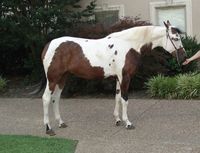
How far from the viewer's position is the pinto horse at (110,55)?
9273 millimetres

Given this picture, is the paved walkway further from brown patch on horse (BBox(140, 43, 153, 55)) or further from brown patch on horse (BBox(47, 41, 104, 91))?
brown patch on horse (BBox(140, 43, 153, 55))

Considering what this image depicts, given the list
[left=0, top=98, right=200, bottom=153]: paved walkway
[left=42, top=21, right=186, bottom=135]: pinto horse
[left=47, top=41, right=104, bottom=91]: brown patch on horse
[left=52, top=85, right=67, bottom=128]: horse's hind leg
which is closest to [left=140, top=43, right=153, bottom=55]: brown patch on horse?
[left=42, top=21, right=186, bottom=135]: pinto horse

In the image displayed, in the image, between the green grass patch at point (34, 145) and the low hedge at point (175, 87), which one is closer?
the green grass patch at point (34, 145)

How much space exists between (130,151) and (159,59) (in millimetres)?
5492

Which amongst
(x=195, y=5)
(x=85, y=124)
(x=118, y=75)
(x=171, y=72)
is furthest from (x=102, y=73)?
(x=195, y=5)

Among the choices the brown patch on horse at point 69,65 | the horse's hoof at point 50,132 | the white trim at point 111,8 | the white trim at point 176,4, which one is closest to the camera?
the horse's hoof at point 50,132

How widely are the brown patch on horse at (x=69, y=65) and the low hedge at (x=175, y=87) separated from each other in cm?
311

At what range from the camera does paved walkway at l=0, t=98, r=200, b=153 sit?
8.12 meters

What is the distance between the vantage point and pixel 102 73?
938 cm

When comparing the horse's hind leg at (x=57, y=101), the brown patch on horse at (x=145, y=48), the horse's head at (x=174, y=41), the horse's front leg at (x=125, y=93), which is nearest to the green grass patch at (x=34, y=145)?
the horse's hind leg at (x=57, y=101)

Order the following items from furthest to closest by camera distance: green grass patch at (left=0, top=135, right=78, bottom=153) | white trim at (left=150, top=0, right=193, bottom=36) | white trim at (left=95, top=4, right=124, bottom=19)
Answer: white trim at (left=95, top=4, right=124, bottom=19)
white trim at (left=150, top=0, right=193, bottom=36)
green grass patch at (left=0, top=135, right=78, bottom=153)

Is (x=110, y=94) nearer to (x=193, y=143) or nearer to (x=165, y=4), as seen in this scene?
(x=165, y=4)

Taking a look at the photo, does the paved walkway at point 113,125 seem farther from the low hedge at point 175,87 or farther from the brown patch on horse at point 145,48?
the brown patch on horse at point 145,48

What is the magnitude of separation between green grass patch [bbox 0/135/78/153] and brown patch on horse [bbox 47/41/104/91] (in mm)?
1126
